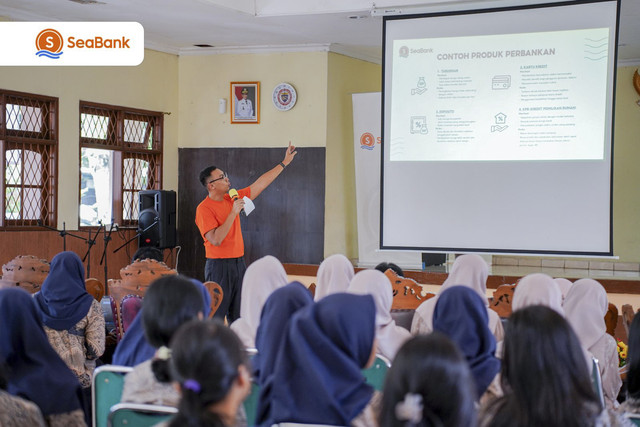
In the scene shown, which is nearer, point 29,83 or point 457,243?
point 457,243

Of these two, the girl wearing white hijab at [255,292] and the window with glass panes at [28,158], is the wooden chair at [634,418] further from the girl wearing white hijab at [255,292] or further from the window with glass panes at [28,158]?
the window with glass panes at [28,158]

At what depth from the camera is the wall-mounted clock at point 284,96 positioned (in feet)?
27.1

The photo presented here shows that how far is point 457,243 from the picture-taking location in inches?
235

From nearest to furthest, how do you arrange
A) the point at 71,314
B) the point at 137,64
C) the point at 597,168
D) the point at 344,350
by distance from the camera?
the point at 344,350 < the point at 71,314 < the point at 597,168 < the point at 137,64

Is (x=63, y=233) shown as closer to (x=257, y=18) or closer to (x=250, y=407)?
(x=257, y=18)

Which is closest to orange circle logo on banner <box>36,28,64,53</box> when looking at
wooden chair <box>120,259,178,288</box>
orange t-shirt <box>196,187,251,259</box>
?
orange t-shirt <box>196,187,251,259</box>

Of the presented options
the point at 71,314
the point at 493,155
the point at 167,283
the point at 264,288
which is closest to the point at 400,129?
the point at 493,155

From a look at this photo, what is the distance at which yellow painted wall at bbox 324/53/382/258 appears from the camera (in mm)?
8289

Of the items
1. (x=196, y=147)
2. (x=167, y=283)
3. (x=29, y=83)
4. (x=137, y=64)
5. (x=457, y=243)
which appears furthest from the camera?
(x=196, y=147)

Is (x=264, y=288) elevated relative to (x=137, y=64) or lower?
lower

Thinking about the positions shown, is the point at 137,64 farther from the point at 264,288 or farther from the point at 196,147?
the point at 264,288

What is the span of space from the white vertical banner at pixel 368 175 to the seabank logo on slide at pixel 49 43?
10.2 feet

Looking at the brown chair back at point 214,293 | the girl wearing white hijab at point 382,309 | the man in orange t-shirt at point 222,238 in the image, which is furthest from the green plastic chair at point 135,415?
the man in orange t-shirt at point 222,238

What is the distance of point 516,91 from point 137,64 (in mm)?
4347
